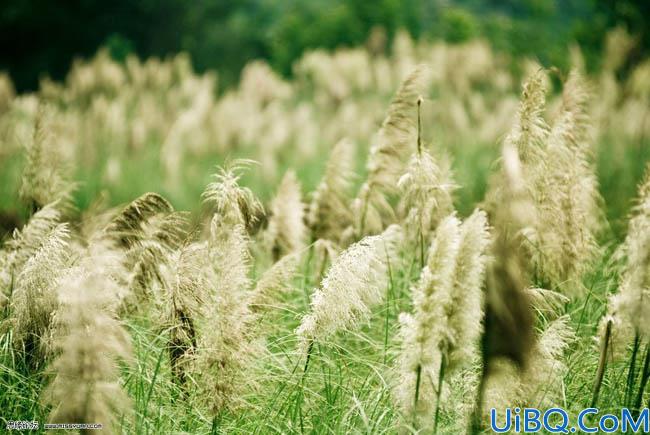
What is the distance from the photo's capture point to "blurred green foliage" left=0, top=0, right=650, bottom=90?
17.9 metres

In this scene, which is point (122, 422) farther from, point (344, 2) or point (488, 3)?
point (488, 3)

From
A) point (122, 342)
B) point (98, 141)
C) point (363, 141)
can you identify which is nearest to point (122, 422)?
point (122, 342)

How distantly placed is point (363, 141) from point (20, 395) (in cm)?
780

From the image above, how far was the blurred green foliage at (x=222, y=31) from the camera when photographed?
58.6ft

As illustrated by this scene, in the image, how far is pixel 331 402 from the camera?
11.1 feet

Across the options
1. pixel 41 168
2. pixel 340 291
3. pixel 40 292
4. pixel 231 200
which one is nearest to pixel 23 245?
pixel 40 292

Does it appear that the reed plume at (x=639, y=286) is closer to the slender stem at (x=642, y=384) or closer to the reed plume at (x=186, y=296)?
the slender stem at (x=642, y=384)

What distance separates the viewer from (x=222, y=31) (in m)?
20.7

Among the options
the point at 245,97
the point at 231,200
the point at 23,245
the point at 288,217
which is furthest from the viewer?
the point at 245,97

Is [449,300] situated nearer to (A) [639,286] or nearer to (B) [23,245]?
(A) [639,286]

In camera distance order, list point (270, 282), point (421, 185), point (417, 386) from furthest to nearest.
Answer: point (421, 185) < point (270, 282) < point (417, 386)

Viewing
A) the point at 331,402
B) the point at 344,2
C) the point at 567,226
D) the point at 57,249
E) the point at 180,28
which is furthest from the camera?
the point at 344,2

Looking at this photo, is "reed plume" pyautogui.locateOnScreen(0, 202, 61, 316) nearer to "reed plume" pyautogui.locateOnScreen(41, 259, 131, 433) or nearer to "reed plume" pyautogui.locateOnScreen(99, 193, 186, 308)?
"reed plume" pyautogui.locateOnScreen(99, 193, 186, 308)

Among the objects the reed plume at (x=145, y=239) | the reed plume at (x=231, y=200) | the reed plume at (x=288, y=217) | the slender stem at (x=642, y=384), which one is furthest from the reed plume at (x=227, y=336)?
the slender stem at (x=642, y=384)
